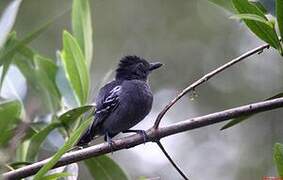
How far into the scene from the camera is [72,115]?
9.02 feet

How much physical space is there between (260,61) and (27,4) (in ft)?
9.83

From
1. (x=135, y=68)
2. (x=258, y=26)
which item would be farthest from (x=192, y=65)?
(x=258, y=26)

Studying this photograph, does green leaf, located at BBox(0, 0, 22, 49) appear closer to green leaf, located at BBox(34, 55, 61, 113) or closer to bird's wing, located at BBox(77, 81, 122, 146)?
green leaf, located at BBox(34, 55, 61, 113)

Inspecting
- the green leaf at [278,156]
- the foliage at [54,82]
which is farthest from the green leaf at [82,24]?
the green leaf at [278,156]

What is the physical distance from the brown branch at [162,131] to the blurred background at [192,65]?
4.70m

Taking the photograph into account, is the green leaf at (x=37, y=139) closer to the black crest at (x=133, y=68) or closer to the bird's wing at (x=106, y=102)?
the bird's wing at (x=106, y=102)

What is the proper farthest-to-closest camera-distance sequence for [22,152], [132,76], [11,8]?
1. [132,76]
2. [22,152]
3. [11,8]

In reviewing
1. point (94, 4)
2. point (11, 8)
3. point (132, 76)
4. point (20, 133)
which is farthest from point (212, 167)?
point (20, 133)

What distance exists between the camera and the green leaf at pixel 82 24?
302 cm

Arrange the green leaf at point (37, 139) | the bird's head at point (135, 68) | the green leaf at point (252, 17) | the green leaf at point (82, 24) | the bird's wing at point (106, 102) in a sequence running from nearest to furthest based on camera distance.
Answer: the green leaf at point (252, 17) → the green leaf at point (37, 139) → the green leaf at point (82, 24) → the bird's wing at point (106, 102) → the bird's head at point (135, 68)

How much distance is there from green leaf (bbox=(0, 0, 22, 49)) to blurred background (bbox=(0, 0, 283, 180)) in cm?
450

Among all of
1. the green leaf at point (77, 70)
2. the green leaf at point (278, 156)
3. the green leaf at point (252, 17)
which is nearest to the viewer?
the green leaf at point (278, 156)

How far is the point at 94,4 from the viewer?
27.5 ft

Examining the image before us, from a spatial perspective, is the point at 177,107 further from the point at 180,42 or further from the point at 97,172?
the point at 97,172
